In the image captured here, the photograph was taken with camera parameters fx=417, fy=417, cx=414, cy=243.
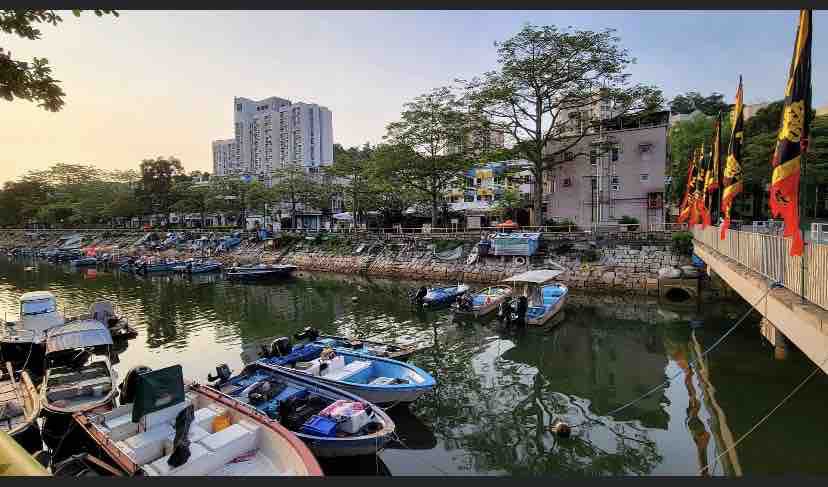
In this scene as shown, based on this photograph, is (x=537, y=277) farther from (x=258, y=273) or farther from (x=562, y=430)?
(x=258, y=273)

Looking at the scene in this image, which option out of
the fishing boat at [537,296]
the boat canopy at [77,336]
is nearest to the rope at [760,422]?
the fishing boat at [537,296]

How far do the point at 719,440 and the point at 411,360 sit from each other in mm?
9703

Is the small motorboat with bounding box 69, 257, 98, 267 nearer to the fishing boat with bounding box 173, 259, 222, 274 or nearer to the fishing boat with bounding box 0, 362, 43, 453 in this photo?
the fishing boat with bounding box 173, 259, 222, 274

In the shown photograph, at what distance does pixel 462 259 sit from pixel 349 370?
2462 cm

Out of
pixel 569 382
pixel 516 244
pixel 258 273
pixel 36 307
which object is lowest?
pixel 569 382

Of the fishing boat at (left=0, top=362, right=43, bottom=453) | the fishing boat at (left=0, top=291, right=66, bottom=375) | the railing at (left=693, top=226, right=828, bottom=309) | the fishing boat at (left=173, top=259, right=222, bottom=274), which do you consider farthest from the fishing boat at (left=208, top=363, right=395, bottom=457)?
the fishing boat at (left=173, top=259, right=222, bottom=274)

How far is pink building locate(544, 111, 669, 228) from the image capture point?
35344mm

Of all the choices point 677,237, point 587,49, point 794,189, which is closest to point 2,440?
point 794,189

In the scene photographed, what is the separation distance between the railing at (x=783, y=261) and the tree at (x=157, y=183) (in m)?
76.2

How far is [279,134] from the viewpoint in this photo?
11400 centimetres

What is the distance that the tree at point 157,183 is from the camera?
226ft

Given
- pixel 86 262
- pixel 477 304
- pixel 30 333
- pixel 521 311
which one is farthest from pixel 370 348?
pixel 86 262

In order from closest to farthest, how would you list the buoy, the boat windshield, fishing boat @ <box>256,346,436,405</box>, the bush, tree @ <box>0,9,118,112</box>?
tree @ <box>0,9,118,112</box>, the buoy, fishing boat @ <box>256,346,436,405</box>, the boat windshield, the bush

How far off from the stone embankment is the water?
141 inches
